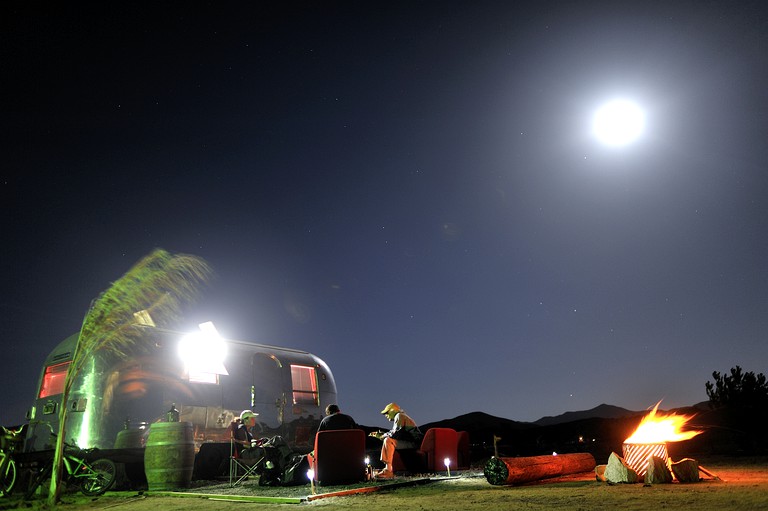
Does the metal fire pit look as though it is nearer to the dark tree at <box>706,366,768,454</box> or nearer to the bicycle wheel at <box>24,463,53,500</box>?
the bicycle wheel at <box>24,463,53,500</box>

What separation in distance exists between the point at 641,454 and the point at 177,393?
28.6 ft

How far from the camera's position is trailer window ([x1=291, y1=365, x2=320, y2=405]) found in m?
13.9

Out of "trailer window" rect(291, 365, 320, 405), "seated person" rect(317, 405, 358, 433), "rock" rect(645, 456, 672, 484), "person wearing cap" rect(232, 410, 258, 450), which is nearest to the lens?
"rock" rect(645, 456, 672, 484)

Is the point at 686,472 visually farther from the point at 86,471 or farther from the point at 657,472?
the point at 86,471

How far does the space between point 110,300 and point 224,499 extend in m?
3.79

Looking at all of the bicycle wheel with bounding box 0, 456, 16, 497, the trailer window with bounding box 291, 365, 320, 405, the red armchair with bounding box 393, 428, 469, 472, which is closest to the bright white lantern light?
the trailer window with bounding box 291, 365, 320, 405

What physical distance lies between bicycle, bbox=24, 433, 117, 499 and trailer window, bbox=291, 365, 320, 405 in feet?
15.4

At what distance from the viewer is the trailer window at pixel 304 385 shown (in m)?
13.9

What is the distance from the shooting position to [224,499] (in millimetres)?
7938

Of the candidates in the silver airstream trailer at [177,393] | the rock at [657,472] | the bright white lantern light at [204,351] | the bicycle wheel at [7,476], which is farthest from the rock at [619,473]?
the bicycle wheel at [7,476]

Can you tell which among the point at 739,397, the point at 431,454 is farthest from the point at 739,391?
the point at 431,454

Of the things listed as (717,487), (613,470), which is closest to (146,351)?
(613,470)

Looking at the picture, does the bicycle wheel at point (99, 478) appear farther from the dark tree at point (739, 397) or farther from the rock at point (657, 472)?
the dark tree at point (739, 397)

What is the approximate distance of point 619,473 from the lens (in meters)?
7.89
